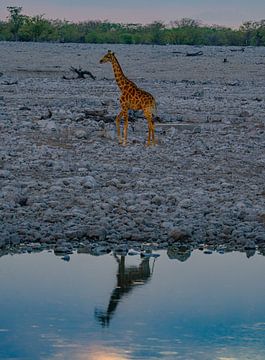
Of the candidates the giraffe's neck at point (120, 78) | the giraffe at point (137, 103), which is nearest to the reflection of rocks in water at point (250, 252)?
the giraffe at point (137, 103)

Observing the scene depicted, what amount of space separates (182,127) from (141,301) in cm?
871

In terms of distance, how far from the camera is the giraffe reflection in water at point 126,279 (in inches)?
320

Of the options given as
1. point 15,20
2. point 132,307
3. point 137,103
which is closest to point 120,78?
point 137,103

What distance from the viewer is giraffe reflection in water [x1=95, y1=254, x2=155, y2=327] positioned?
8124 millimetres

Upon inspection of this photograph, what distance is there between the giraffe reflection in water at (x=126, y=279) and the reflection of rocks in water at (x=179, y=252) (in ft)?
0.96

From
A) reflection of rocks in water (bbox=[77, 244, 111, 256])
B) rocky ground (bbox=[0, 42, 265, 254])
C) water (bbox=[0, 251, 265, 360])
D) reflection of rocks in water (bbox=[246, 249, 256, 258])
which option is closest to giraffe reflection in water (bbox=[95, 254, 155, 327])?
water (bbox=[0, 251, 265, 360])

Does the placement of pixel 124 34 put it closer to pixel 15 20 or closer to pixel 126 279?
pixel 15 20

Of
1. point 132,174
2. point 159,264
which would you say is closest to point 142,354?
point 159,264

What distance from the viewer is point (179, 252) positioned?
9.70 m

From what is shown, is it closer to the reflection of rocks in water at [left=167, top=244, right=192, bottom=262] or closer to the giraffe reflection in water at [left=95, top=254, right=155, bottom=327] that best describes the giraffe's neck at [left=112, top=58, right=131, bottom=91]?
the reflection of rocks in water at [left=167, top=244, right=192, bottom=262]

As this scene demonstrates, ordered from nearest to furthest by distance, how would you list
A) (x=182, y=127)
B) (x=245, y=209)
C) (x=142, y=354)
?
(x=142, y=354) → (x=245, y=209) → (x=182, y=127)

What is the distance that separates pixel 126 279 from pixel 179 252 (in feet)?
2.96

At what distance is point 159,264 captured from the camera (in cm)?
934

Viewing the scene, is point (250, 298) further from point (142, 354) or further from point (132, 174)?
point (132, 174)
